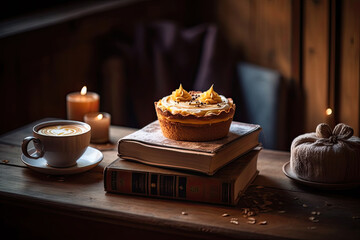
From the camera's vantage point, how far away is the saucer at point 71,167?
3.77ft

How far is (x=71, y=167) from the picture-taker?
1168 millimetres

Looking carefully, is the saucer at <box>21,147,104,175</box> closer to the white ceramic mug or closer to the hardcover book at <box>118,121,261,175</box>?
the white ceramic mug

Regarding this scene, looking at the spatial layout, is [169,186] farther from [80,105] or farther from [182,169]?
[80,105]

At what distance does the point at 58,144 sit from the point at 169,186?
29cm

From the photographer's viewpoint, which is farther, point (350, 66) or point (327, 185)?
point (350, 66)

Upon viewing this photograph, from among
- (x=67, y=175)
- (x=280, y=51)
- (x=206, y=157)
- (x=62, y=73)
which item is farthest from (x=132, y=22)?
(x=206, y=157)

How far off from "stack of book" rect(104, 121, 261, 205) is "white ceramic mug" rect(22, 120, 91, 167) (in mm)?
111

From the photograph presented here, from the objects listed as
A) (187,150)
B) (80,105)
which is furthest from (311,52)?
(187,150)

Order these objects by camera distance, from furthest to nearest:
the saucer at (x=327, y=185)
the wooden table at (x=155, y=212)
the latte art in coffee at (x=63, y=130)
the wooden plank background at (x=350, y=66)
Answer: the wooden plank background at (x=350, y=66) → the latte art in coffee at (x=63, y=130) → the saucer at (x=327, y=185) → the wooden table at (x=155, y=212)

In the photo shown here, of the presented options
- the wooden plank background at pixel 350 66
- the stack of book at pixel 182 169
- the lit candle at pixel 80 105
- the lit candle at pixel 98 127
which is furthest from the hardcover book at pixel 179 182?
the wooden plank background at pixel 350 66

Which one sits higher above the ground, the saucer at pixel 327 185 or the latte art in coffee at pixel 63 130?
the latte art in coffee at pixel 63 130

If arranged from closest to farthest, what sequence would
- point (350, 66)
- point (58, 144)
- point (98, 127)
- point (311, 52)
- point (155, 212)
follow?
point (155, 212)
point (58, 144)
point (98, 127)
point (350, 66)
point (311, 52)

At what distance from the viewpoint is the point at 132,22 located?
8.77ft

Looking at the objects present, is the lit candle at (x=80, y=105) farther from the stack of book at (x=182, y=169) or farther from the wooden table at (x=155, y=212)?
the stack of book at (x=182, y=169)
